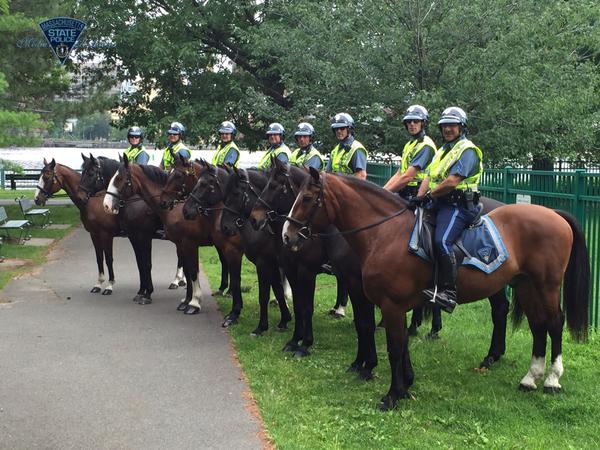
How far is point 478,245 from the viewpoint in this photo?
19.0 feet

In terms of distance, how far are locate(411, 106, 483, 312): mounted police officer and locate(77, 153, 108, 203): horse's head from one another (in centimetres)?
682

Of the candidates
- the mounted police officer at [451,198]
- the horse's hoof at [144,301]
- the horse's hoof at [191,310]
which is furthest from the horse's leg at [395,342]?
the horse's hoof at [144,301]

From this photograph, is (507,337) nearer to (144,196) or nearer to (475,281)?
(475,281)

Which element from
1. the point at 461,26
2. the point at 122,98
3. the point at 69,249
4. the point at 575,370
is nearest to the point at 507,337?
the point at 575,370

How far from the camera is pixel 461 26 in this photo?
12.3 meters

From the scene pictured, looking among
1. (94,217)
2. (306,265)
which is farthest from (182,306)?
(306,265)

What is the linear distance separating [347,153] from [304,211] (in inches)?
94.4

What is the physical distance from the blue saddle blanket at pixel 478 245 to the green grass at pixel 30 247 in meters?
8.67

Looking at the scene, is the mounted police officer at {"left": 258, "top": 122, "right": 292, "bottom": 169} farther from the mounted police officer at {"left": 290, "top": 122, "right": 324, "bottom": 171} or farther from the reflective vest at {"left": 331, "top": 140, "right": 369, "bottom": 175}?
the reflective vest at {"left": 331, "top": 140, "right": 369, "bottom": 175}

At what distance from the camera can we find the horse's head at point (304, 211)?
6.07 meters

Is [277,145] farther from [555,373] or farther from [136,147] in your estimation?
[555,373]

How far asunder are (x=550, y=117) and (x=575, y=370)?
6598 millimetres

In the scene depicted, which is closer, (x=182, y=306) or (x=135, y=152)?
(x=182, y=306)

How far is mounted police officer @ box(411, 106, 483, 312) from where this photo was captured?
18.6 ft
